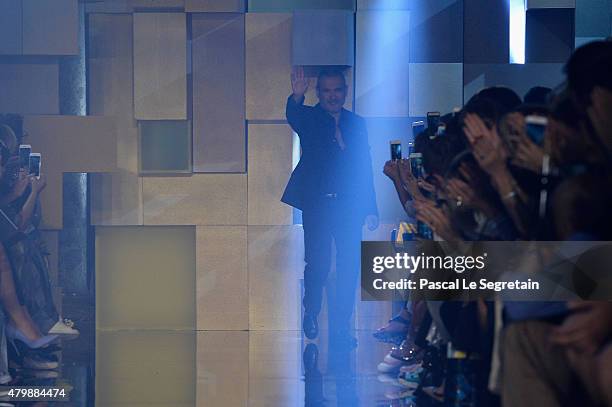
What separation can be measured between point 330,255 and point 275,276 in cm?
24

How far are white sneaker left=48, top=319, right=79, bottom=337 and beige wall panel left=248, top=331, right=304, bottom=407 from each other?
692 mm

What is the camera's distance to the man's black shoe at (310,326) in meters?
4.54

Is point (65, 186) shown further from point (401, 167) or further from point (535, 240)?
point (535, 240)

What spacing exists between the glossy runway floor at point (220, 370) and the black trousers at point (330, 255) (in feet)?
0.43

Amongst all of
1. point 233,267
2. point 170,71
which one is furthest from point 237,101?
point 233,267

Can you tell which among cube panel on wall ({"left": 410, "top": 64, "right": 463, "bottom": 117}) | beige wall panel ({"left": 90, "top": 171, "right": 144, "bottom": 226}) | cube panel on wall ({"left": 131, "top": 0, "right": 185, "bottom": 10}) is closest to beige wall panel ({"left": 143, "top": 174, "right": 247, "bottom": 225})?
beige wall panel ({"left": 90, "top": 171, "right": 144, "bottom": 226})

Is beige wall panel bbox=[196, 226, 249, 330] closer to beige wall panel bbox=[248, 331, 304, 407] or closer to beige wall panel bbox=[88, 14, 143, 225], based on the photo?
beige wall panel bbox=[248, 331, 304, 407]

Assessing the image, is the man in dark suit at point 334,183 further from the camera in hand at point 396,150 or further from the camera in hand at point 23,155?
the camera in hand at point 23,155

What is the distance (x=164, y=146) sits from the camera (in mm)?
4586

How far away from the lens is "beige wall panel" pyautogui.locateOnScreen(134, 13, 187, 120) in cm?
451

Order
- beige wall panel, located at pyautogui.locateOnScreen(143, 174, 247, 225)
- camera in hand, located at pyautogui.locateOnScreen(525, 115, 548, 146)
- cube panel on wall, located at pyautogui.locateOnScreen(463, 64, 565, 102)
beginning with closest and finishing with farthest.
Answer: camera in hand, located at pyautogui.locateOnScreen(525, 115, 548, 146) → cube panel on wall, located at pyautogui.locateOnScreen(463, 64, 565, 102) → beige wall panel, located at pyautogui.locateOnScreen(143, 174, 247, 225)

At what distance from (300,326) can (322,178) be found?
594 mm

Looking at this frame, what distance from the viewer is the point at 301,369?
441 centimetres

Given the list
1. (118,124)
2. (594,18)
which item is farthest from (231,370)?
(594,18)
